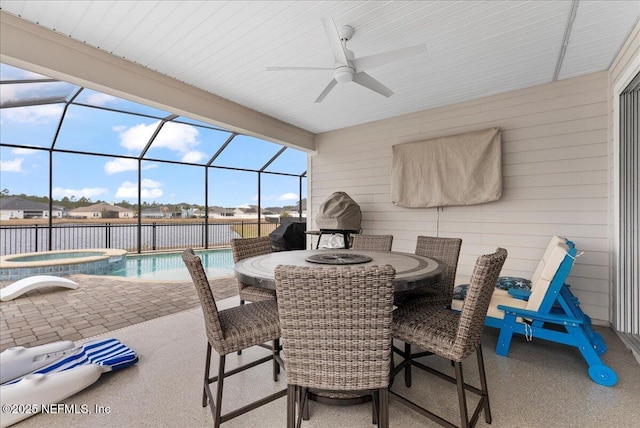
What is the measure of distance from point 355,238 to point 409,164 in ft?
5.45

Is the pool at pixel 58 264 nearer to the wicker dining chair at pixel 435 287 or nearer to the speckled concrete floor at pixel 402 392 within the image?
the speckled concrete floor at pixel 402 392

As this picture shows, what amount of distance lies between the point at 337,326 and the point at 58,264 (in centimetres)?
633

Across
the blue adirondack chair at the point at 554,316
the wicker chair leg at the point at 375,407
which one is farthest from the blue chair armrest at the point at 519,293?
the wicker chair leg at the point at 375,407

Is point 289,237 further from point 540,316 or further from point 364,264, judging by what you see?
point 540,316

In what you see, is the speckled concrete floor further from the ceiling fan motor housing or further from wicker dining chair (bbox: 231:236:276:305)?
the ceiling fan motor housing

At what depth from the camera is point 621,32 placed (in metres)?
2.43

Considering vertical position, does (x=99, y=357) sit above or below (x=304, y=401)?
below

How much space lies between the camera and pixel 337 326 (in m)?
A: 1.27

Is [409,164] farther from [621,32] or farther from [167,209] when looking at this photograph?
[167,209]

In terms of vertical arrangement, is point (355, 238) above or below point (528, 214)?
below

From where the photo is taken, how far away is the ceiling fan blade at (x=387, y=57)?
2.13 metres

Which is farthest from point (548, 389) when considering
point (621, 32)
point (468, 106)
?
point (468, 106)

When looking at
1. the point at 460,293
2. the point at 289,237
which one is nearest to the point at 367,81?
the point at 460,293

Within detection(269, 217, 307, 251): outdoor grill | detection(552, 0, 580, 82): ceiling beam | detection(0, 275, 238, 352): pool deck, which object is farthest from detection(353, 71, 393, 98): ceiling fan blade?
detection(269, 217, 307, 251): outdoor grill
